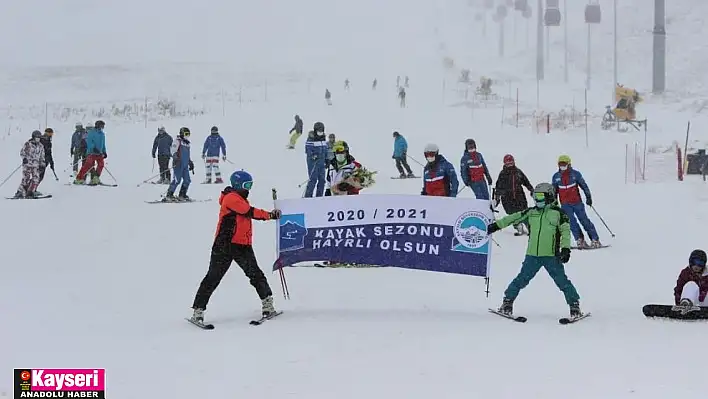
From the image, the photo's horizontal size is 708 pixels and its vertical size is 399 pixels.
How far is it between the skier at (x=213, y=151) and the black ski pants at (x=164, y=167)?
922 mm

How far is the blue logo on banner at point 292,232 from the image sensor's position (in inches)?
382

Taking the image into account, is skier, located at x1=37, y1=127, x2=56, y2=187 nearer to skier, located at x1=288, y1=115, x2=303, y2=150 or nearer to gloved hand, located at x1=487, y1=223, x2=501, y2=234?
skier, located at x1=288, y1=115, x2=303, y2=150

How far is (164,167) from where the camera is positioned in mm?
22109

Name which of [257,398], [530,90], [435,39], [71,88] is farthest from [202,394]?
[435,39]

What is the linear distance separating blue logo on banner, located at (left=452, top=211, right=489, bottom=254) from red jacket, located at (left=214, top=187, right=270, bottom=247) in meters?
2.21

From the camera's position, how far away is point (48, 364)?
703 cm

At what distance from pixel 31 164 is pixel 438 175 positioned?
401 inches

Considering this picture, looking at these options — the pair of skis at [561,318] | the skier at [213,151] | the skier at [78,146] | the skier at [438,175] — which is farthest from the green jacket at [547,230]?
the skier at [78,146]

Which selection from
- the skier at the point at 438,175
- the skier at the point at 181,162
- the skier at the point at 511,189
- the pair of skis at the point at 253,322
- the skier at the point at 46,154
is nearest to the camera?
the pair of skis at the point at 253,322

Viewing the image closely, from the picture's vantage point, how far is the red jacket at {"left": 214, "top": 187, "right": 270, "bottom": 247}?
8516 mm

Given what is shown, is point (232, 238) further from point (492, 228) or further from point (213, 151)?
point (213, 151)

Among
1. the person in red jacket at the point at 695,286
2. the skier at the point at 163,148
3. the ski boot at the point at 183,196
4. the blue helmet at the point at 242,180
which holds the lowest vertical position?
the person in red jacket at the point at 695,286

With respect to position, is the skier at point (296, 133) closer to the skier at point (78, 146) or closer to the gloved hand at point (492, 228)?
the skier at point (78, 146)

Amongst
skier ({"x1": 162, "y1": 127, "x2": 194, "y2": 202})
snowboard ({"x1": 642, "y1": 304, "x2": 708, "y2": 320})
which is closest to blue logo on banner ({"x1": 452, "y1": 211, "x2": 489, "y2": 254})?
snowboard ({"x1": 642, "y1": 304, "x2": 708, "y2": 320})
